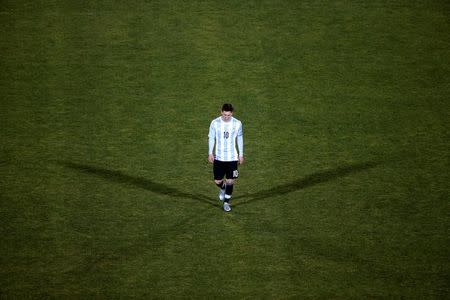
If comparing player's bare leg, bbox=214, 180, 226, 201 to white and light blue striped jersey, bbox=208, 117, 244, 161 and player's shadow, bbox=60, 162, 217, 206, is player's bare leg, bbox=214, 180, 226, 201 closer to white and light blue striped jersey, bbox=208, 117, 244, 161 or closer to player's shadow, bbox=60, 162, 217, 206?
player's shadow, bbox=60, 162, 217, 206

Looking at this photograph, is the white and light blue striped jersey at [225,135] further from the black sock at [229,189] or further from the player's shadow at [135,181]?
the player's shadow at [135,181]

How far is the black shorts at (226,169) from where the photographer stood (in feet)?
37.5

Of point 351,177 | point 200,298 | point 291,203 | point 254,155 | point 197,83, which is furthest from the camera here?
point 197,83

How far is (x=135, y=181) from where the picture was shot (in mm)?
12797

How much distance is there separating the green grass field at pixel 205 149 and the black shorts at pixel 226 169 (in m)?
0.73

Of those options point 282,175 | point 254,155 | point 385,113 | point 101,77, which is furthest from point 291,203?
point 101,77

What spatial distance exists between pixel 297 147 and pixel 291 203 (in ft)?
7.16

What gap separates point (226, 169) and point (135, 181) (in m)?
2.20

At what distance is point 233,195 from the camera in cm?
1245

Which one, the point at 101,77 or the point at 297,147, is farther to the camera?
the point at 101,77

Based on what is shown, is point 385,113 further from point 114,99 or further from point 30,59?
point 30,59

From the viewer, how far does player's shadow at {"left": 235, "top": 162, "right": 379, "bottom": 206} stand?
12.4m

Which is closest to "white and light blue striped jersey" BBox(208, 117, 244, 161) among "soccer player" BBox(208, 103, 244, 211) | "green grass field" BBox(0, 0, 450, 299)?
"soccer player" BBox(208, 103, 244, 211)

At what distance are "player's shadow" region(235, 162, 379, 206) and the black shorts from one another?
2.60 feet
